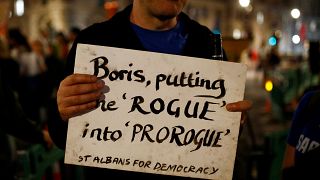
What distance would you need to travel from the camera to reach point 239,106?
2217 millimetres

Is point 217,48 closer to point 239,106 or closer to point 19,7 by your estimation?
point 239,106

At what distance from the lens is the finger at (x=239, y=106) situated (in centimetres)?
220

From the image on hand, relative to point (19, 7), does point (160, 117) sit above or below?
above

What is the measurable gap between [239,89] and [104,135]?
58cm

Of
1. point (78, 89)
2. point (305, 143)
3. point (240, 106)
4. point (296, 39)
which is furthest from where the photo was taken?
point (296, 39)

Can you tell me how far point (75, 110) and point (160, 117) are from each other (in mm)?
348

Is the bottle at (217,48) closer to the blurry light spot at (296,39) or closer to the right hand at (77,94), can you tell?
the right hand at (77,94)

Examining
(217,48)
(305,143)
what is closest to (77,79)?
(217,48)

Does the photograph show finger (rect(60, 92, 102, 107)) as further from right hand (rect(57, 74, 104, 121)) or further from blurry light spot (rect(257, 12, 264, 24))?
blurry light spot (rect(257, 12, 264, 24))

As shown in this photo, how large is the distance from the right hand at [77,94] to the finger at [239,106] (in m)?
0.53

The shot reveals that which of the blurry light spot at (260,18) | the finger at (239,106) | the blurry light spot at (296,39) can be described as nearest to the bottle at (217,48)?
the finger at (239,106)

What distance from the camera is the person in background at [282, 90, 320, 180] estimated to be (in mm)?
2826

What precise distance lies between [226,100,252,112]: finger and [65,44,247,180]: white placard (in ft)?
0.07

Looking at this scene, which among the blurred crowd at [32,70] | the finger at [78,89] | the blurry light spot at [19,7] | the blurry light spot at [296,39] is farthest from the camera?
the blurry light spot at [296,39]
